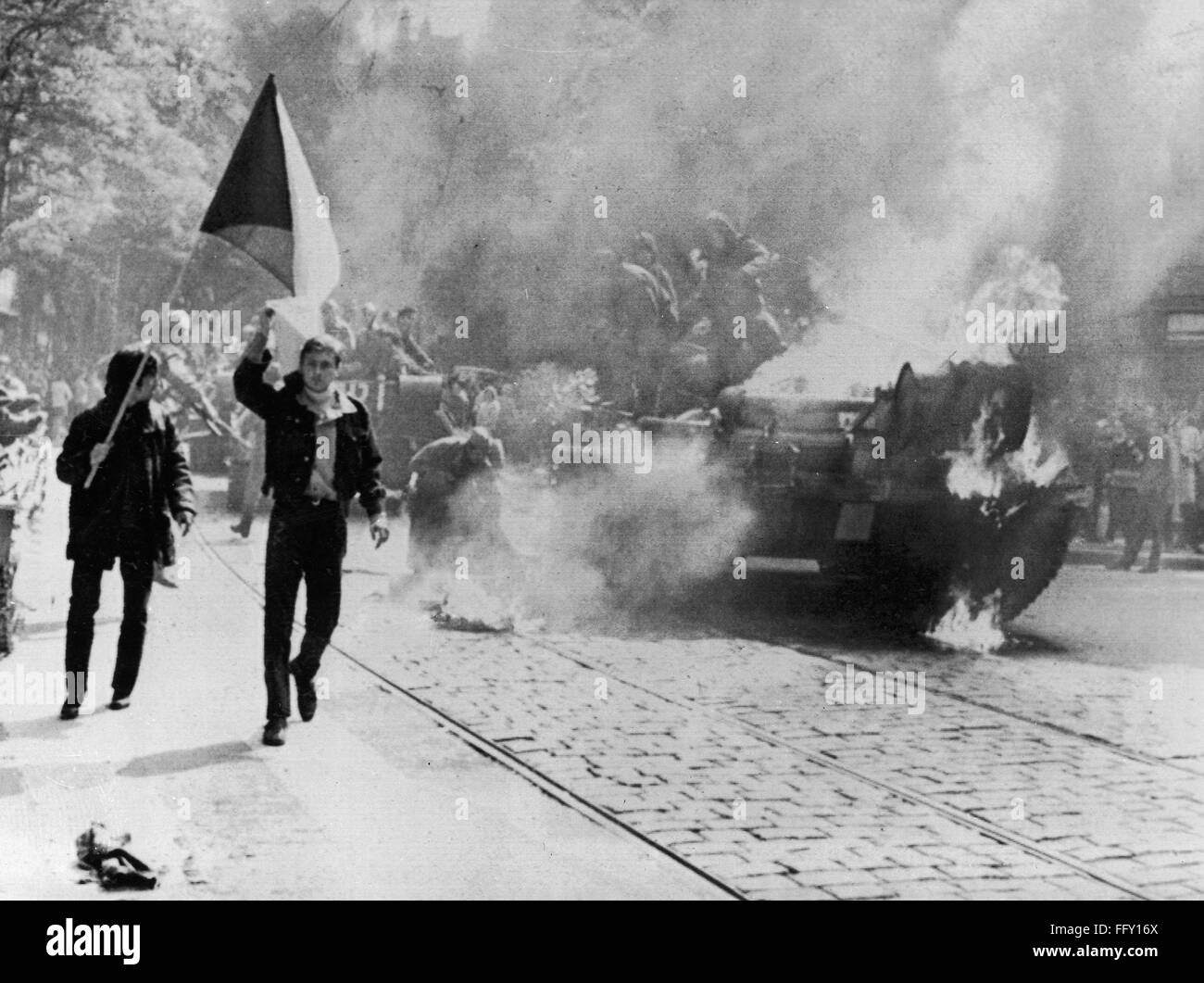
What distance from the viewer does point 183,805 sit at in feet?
18.7

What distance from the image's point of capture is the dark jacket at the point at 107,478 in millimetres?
6465

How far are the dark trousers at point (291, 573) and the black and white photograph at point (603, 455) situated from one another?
0.07 feet

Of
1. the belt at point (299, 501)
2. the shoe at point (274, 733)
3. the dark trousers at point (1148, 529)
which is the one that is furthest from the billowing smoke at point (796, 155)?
the shoe at point (274, 733)

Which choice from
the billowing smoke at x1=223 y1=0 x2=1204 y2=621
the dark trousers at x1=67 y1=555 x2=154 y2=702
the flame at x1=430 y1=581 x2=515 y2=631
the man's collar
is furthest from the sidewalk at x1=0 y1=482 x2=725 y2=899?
the billowing smoke at x1=223 y1=0 x2=1204 y2=621

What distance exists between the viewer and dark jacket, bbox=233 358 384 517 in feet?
20.8

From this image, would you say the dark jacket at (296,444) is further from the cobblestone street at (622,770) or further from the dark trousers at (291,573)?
the cobblestone street at (622,770)

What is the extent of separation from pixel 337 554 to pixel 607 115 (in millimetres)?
3314

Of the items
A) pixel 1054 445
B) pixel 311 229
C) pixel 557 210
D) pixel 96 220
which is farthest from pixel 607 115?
pixel 1054 445

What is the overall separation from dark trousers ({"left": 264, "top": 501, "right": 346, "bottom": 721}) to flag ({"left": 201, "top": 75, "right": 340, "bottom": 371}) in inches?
32.0

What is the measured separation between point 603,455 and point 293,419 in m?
3.35

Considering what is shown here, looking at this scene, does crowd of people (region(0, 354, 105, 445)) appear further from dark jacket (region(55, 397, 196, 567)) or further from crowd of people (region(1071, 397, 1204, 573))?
crowd of people (region(1071, 397, 1204, 573))
